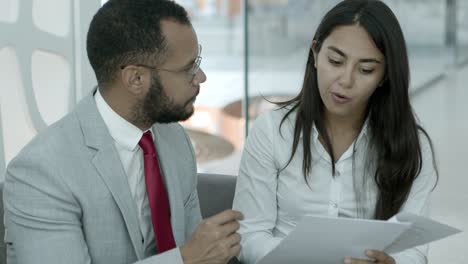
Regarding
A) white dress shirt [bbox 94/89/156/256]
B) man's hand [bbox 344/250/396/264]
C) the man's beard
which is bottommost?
man's hand [bbox 344/250/396/264]

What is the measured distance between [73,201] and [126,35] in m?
0.37

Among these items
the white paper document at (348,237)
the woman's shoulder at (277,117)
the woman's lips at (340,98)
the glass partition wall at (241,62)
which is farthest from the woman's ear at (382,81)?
the glass partition wall at (241,62)

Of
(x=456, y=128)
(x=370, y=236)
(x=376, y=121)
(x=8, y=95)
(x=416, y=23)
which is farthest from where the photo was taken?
(x=416, y=23)

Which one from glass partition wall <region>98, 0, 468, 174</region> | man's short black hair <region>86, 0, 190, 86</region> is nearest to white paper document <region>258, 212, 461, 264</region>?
man's short black hair <region>86, 0, 190, 86</region>

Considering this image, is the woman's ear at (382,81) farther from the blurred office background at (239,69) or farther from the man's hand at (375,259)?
the blurred office background at (239,69)

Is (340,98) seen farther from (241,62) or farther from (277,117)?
(241,62)

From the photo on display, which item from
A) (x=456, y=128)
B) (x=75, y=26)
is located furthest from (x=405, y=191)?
(x=456, y=128)

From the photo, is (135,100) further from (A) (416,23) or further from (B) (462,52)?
(B) (462,52)

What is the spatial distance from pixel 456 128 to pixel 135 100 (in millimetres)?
4785

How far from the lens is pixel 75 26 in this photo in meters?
2.76

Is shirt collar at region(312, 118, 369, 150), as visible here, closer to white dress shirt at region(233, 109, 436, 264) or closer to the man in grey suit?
white dress shirt at region(233, 109, 436, 264)

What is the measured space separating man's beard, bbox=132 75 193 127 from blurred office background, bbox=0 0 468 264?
0.92 metres

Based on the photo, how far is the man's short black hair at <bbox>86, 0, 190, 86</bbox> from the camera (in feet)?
5.73

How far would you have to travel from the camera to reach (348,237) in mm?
1773
